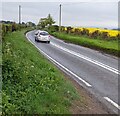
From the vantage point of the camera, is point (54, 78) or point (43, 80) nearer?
point (43, 80)

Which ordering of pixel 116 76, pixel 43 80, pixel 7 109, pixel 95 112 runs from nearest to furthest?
pixel 7 109
pixel 95 112
pixel 43 80
pixel 116 76

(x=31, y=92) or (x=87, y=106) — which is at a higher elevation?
(x=31, y=92)

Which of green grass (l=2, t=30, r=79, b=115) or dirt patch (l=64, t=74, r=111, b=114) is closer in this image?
green grass (l=2, t=30, r=79, b=115)

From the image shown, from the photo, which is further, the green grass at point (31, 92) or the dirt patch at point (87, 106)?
the dirt patch at point (87, 106)

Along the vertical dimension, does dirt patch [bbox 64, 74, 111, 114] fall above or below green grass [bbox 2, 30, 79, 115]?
below

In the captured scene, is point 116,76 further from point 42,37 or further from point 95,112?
point 42,37

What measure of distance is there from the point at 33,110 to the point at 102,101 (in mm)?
2988

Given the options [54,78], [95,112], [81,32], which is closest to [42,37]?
[81,32]

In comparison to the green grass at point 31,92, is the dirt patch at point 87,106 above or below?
below

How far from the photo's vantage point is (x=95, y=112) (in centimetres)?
825

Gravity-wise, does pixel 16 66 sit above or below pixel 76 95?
above

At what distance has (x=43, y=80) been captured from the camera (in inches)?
397

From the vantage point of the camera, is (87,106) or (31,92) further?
(87,106)

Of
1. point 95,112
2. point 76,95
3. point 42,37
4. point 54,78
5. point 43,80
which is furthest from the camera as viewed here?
point 42,37
